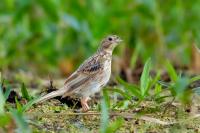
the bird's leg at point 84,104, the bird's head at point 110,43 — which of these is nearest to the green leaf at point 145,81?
the bird's leg at point 84,104

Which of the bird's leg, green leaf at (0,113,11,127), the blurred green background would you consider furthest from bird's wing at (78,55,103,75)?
the blurred green background

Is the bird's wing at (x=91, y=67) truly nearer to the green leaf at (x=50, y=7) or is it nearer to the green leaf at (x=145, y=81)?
the green leaf at (x=145, y=81)

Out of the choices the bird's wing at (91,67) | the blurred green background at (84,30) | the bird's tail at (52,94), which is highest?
the blurred green background at (84,30)

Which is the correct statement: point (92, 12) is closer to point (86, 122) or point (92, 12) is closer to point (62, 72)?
point (62, 72)

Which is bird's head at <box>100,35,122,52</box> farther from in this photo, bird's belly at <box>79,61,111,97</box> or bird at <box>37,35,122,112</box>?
bird's belly at <box>79,61,111,97</box>

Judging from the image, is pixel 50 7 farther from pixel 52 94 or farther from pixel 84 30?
pixel 52 94
